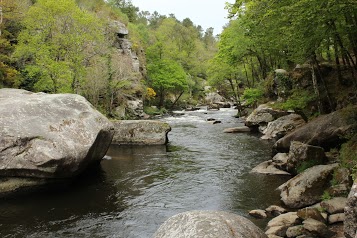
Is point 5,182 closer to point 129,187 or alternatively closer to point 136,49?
point 129,187

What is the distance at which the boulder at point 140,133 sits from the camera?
965 inches

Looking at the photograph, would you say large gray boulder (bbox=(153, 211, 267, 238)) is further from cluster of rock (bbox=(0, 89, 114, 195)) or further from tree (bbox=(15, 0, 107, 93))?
tree (bbox=(15, 0, 107, 93))

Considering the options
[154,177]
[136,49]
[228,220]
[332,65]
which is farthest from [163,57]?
[228,220]

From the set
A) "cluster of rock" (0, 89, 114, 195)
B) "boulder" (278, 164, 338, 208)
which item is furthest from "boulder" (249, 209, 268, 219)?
"cluster of rock" (0, 89, 114, 195)

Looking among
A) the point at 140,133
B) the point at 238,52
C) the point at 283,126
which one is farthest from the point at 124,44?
the point at 283,126

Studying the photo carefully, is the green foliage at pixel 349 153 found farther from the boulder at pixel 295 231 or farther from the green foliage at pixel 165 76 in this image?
the green foliage at pixel 165 76

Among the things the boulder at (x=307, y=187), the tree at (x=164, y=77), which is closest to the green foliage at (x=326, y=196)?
the boulder at (x=307, y=187)

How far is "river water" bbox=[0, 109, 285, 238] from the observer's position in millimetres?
10258

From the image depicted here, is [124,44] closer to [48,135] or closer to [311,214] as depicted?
[48,135]

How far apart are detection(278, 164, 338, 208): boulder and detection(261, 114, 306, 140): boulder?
11330 millimetres

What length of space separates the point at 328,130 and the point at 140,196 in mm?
9696

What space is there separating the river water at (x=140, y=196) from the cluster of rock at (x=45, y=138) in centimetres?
93

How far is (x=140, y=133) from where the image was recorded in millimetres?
24625

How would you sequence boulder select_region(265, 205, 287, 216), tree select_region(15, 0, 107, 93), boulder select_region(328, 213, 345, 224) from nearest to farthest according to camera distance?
boulder select_region(328, 213, 345, 224), boulder select_region(265, 205, 287, 216), tree select_region(15, 0, 107, 93)
